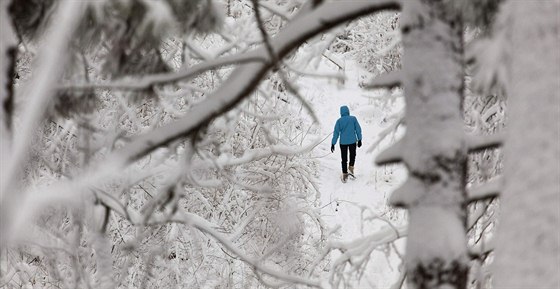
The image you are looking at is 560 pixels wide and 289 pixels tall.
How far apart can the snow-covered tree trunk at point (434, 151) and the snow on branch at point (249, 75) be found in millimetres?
221

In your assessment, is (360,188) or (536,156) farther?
(360,188)

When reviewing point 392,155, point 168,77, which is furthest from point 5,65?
point 392,155

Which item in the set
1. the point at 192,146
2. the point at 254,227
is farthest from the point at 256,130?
the point at 192,146

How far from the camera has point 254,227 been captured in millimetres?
10336

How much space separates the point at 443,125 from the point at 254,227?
305 inches

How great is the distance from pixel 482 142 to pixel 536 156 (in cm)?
45

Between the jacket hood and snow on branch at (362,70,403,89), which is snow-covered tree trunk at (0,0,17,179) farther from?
the jacket hood

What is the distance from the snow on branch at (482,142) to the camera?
2818 millimetres

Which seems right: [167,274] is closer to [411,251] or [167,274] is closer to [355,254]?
[355,254]

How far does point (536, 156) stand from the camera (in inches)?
96.0

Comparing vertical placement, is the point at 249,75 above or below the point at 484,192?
above

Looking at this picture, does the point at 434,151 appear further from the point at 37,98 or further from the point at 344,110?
the point at 344,110

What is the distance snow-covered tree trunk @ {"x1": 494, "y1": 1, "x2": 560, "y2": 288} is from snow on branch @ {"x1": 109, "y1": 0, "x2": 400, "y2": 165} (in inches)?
25.4

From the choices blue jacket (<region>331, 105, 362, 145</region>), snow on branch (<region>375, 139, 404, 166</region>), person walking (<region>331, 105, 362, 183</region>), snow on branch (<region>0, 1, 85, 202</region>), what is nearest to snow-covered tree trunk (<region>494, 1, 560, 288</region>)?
snow on branch (<region>375, 139, 404, 166</region>)
